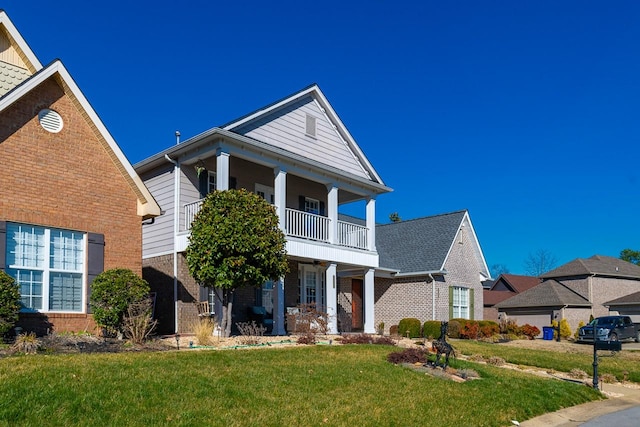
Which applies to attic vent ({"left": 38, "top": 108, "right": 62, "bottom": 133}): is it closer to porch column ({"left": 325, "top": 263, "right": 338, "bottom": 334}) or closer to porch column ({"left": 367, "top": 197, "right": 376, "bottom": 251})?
porch column ({"left": 325, "top": 263, "right": 338, "bottom": 334})

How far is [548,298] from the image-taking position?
1410 inches

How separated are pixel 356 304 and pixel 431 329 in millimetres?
4227

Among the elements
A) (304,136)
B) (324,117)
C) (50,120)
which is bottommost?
(50,120)

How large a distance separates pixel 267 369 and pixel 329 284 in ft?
37.2

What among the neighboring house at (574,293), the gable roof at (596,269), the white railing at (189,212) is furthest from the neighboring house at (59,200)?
the gable roof at (596,269)

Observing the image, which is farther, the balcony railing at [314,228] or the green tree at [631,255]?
the green tree at [631,255]

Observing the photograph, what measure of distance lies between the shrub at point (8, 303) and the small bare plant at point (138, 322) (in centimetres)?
229

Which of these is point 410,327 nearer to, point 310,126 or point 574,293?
point 310,126

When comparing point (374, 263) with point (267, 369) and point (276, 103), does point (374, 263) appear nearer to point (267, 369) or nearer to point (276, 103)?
point (276, 103)

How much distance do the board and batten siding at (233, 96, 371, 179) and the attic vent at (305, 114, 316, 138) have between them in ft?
0.43

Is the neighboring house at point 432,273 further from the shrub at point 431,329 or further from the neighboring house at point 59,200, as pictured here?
the neighboring house at point 59,200

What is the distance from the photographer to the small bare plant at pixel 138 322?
42.7 feet

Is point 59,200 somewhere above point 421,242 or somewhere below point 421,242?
above

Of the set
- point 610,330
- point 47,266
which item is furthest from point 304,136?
point 610,330
